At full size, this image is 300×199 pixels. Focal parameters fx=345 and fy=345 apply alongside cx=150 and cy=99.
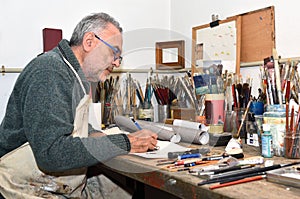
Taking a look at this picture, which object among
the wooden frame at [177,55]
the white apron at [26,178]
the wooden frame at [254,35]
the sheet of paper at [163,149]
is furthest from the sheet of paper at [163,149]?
the wooden frame at [177,55]

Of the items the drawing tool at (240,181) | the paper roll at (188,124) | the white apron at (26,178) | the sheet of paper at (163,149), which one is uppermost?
the paper roll at (188,124)

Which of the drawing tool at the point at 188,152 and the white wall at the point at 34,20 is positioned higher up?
the white wall at the point at 34,20

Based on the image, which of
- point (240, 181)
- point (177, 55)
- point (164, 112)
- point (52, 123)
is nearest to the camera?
point (240, 181)

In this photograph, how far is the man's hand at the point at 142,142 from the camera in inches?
43.6

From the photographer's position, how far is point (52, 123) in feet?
3.09

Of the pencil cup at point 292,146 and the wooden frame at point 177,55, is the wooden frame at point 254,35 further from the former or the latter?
the pencil cup at point 292,146

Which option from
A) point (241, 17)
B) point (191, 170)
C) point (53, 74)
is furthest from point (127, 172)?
point (241, 17)

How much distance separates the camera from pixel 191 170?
88 centimetres

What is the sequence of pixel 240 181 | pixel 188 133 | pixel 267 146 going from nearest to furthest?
pixel 240 181 < pixel 267 146 < pixel 188 133

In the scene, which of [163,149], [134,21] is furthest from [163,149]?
[134,21]

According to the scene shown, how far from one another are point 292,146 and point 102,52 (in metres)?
0.69

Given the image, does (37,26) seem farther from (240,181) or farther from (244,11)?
(240,181)

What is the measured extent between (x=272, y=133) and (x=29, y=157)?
752 millimetres

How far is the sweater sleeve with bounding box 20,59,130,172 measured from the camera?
94 centimetres
